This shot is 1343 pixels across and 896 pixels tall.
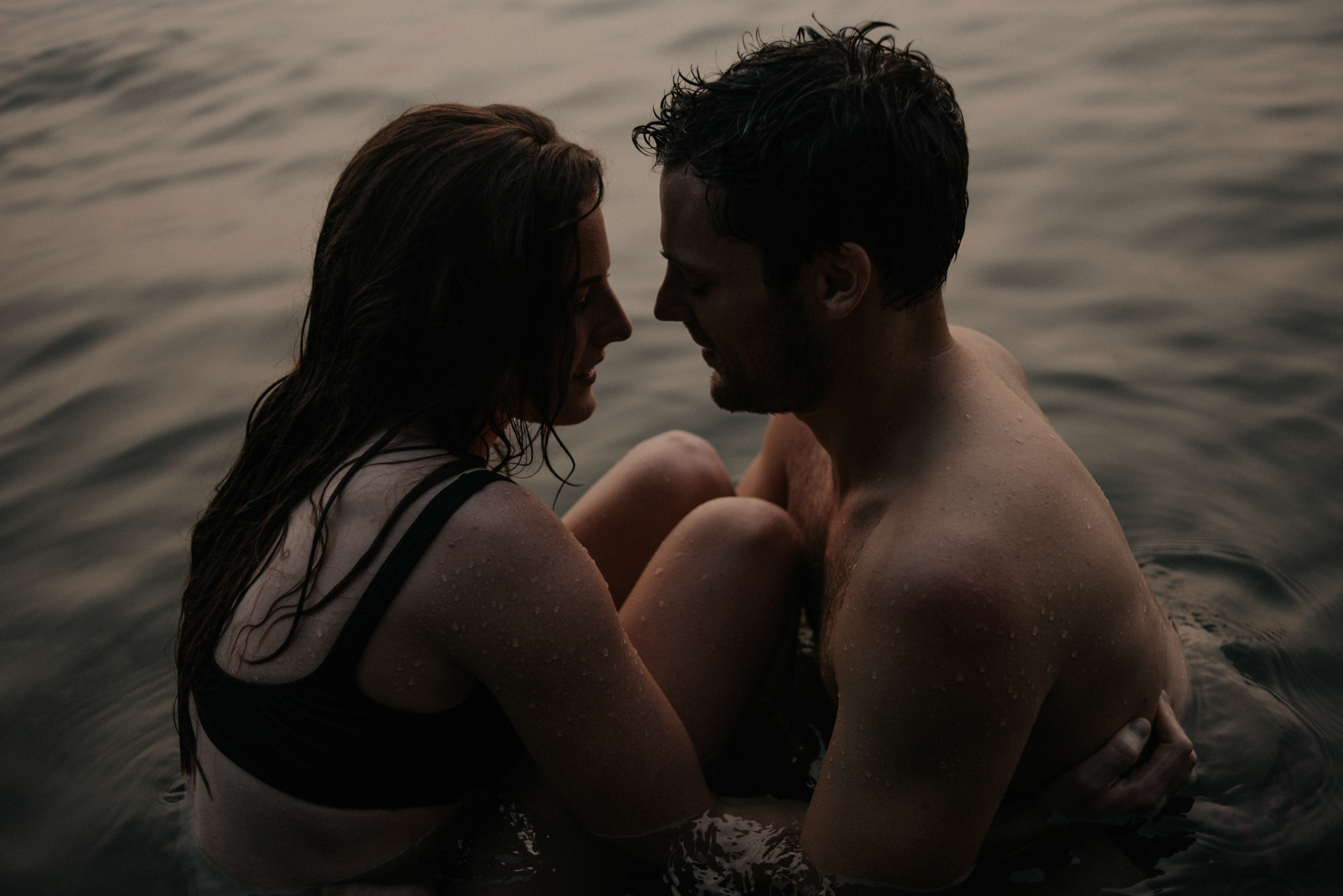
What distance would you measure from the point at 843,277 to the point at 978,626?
0.82 m

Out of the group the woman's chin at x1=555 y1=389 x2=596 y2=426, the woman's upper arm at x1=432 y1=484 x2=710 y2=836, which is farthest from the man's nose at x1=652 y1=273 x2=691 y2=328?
the woman's upper arm at x1=432 y1=484 x2=710 y2=836

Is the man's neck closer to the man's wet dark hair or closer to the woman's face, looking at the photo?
the man's wet dark hair

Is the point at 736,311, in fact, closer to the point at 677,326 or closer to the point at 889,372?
the point at 889,372

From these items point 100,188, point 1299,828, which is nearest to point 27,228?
point 100,188

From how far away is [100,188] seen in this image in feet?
23.7

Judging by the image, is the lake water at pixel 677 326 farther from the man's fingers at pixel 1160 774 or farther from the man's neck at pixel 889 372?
the man's neck at pixel 889 372

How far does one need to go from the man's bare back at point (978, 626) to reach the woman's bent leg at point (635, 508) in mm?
922

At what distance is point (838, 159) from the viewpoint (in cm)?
237

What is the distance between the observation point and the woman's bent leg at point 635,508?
3256 mm

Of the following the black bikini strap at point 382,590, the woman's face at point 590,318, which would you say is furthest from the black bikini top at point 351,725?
the woman's face at point 590,318

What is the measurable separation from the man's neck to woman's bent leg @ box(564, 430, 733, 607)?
843mm

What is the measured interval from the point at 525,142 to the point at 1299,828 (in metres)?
2.30

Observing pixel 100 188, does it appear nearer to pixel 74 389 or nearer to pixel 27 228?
pixel 27 228

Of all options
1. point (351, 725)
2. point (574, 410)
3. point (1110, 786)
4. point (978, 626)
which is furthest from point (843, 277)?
point (351, 725)
